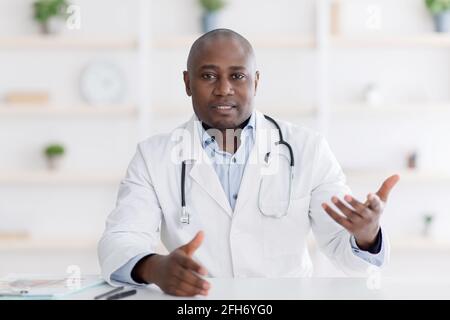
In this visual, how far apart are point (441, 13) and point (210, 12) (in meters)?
1.09

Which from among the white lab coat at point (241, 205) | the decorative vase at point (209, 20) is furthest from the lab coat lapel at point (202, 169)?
the decorative vase at point (209, 20)

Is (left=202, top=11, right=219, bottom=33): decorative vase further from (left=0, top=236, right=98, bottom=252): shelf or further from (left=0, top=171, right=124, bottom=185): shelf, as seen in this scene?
(left=0, top=236, right=98, bottom=252): shelf

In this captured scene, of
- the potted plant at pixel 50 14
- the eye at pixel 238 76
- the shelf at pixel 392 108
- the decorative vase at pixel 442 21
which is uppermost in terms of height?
the potted plant at pixel 50 14

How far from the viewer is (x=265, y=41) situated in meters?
3.39

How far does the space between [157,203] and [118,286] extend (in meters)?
0.37

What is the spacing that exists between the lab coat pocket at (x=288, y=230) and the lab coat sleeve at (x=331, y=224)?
2 cm

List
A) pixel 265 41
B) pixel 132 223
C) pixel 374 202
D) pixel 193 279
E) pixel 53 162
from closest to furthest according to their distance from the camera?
pixel 193 279 < pixel 374 202 < pixel 132 223 < pixel 265 41 < pixel 53 162

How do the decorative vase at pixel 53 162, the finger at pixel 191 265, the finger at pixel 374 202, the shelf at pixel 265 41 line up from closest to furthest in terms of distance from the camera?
the finger at pixel 191 265
the finger at pixel 374 202
the shelf at pixel 265 41
the decorative vase at pixel 53 162

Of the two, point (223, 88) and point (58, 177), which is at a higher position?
point (223, 88)

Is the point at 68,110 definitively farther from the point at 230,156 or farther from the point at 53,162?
the point at 230,156

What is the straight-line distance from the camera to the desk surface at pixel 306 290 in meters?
1.19

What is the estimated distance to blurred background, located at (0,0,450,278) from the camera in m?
3.52

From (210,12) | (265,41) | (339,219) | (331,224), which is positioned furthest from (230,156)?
(210,12)

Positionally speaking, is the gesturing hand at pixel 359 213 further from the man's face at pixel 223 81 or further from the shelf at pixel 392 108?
the shelf at pixel 392 108
